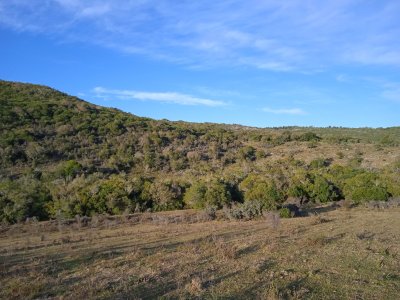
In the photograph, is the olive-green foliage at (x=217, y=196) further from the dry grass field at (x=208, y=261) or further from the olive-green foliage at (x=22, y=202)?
the olive-green foliage at (x=22, y=202)

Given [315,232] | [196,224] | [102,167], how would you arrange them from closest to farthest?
[315,232] → [196,224] → [102,167]

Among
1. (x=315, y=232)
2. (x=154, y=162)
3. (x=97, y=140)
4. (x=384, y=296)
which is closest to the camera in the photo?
(x=384, y=296)

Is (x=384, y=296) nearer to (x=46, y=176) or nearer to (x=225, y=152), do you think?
(x=46, y=176)

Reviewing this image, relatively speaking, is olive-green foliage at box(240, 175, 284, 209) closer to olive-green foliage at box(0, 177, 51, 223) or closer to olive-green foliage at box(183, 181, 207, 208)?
olive-green foliage at box(183, 181, 207, 208)

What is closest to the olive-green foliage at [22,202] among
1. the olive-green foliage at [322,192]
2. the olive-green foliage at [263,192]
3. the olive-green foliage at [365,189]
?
the olive-green foliage at [263,192]

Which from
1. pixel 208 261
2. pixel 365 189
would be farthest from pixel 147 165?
pixel 208 261

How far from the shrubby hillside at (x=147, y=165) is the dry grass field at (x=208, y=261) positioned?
4375 mm

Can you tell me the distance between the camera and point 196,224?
1667cm

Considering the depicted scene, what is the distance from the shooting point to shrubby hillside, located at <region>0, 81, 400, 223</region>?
66.8 feet

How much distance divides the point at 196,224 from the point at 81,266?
295 inches

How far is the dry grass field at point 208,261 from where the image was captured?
741 cm

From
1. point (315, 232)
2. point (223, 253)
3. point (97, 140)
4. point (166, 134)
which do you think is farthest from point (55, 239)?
point (166, 134)

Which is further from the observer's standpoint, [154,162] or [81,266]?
[154,162]

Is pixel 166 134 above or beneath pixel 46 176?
above
